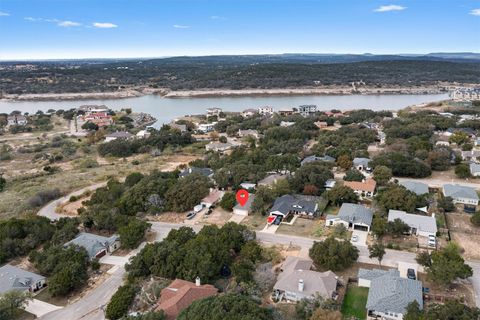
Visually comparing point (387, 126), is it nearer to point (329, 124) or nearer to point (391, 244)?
point (329, 124)

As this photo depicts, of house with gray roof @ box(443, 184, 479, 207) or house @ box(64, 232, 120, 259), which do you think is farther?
house with gray roof @ box(443, 184, 479, 207)

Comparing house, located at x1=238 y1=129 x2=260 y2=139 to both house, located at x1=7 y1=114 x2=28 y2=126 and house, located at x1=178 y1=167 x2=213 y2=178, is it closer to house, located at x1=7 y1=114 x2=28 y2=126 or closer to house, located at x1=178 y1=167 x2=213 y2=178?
house, located at x1=178 y1=167 x2=213 y2=178

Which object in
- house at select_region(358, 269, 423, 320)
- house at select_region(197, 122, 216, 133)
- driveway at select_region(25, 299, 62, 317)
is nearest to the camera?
house at select_region(358, 269, 423, 320)

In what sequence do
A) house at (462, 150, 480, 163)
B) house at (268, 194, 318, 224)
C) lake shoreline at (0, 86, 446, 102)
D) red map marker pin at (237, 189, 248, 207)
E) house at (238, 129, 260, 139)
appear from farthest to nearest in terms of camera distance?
1. lake shoreline at (0, 86, 446, 102)
2. house at (238, 129, 260, 139)
3. house at (462, 150, 480, 163)
4. red map marker pin at (237, 189, 248, 207)
5. house at (268, 194, 318, 224)

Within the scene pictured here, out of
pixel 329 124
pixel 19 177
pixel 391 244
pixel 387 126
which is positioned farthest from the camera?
pixel 329 124

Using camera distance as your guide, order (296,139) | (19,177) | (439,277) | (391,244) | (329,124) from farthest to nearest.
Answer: (329,124) < (296,139) < (19,177) < (391,244) < (439,277)

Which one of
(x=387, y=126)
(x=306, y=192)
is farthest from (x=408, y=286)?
(x=387, y=126)

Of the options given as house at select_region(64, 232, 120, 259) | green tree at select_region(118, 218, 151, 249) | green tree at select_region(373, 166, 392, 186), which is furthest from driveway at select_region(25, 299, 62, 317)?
green tree at select_region(373, 166, 392, 186)

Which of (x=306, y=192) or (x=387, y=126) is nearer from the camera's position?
(x=306, y=192)
